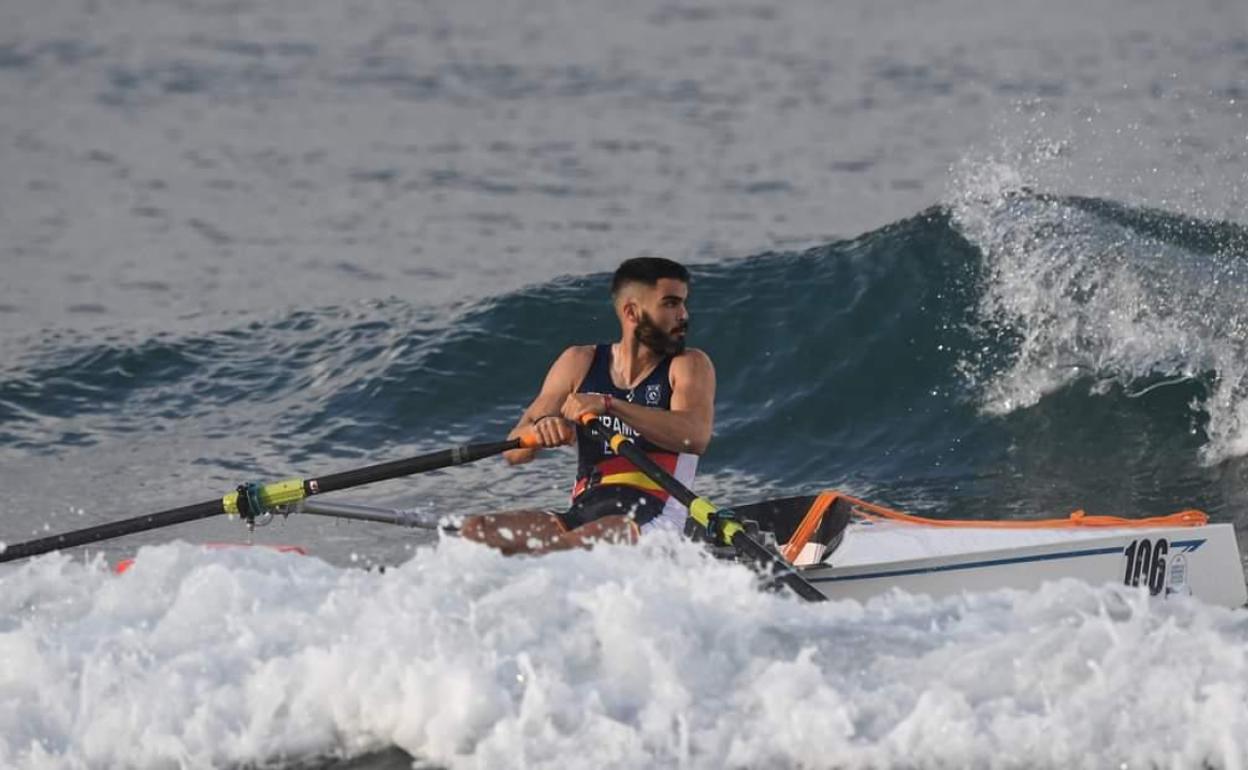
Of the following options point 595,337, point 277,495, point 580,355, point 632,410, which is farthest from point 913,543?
point 595,337

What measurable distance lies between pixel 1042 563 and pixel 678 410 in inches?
62.0

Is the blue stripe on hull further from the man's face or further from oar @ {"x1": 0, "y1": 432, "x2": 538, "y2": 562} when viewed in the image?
oar @ {"x1": 0, "y1": 432, "x2": 538, "y2": 562}

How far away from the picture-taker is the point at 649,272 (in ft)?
24.3

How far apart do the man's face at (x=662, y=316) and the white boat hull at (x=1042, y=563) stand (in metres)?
1.12

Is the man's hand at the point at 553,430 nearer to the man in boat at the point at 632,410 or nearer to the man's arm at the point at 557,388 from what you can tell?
the man in boat at the point at 632,410

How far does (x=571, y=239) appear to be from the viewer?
15.7 metres

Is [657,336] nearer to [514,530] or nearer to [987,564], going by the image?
[514,530]

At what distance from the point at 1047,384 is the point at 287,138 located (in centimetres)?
1158

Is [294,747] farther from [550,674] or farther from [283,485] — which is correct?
[283,485]

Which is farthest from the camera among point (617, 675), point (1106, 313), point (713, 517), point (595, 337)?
point (595, 337)

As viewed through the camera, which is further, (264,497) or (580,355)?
(580,355)

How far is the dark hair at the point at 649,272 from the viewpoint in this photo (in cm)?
742

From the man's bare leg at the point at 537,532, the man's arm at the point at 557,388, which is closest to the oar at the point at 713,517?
the man's bare leg at the point at 537,532

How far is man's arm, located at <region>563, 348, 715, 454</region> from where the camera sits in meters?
7.29
